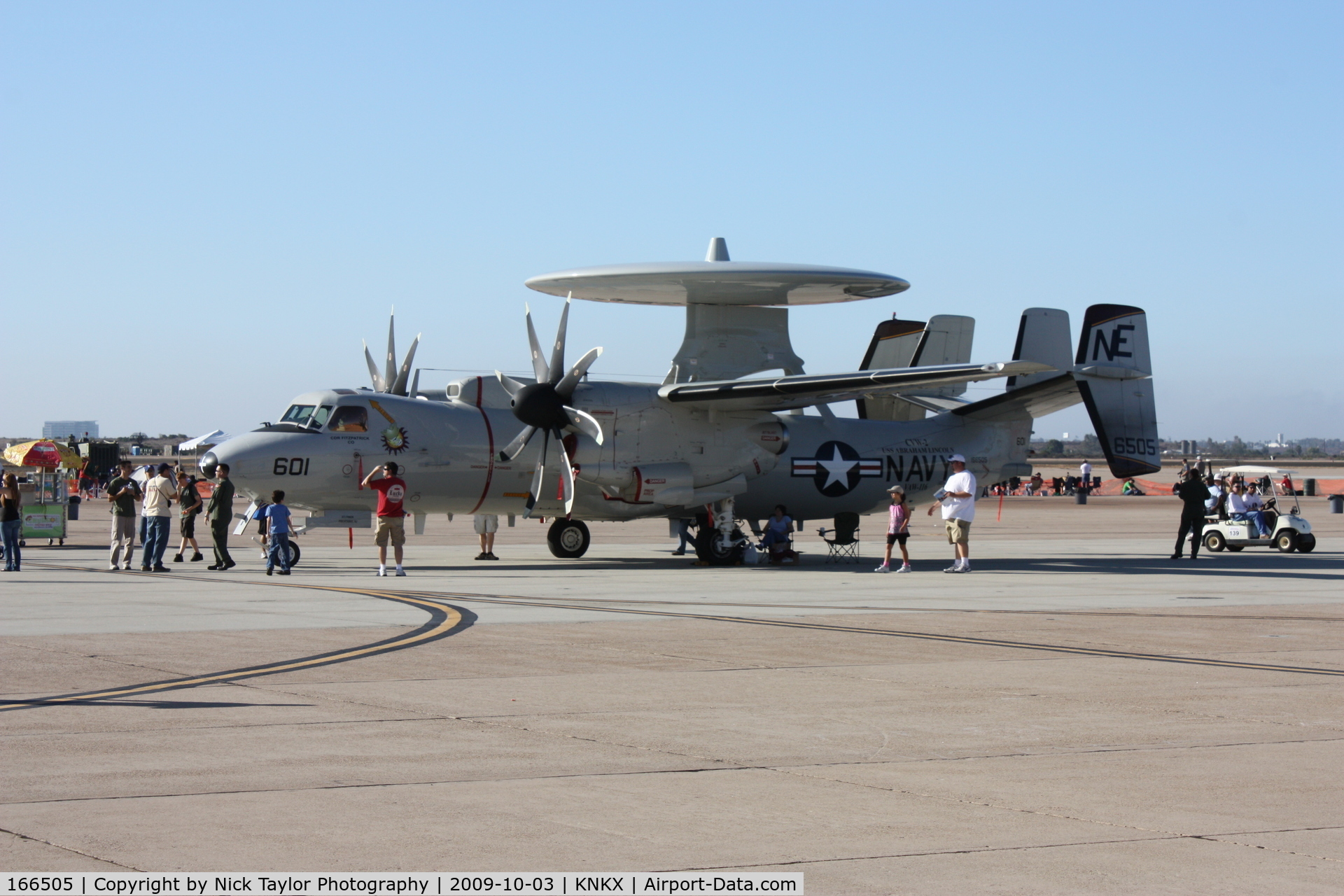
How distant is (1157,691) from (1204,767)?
2.86m

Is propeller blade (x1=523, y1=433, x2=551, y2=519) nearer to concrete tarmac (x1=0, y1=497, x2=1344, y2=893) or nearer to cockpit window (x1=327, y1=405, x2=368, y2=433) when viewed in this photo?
cockpit window (x1=327, y1=405, x2=368, y2=433)

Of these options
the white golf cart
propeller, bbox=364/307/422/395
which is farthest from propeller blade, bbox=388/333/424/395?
the white golf cart

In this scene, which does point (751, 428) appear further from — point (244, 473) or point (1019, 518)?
point (1019, 518)

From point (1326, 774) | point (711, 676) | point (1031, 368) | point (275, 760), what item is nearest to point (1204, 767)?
point (1326, 774)

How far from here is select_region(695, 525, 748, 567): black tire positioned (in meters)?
26.2

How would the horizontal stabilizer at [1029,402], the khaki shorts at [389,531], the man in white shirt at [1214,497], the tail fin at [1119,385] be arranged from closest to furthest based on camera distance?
the khaki shorts at [389,531] → the tail fin at [1119,385] → the horizontal stabilizer at [1029,402] → the man in white shirt at [1214,497]

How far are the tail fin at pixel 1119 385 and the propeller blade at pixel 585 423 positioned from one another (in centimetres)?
1017

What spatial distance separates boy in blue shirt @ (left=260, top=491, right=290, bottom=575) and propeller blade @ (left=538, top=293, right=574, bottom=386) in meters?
5.49

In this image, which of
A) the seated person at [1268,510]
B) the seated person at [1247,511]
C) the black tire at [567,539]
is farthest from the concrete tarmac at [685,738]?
the seated person at [1268,510]

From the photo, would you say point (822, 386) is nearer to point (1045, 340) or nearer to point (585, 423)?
point (585, 423)

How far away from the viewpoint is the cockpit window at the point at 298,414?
80.5 feet

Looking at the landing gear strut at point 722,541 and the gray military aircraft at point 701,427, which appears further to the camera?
the landing gear strut at point 722,541

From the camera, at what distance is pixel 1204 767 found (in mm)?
7715

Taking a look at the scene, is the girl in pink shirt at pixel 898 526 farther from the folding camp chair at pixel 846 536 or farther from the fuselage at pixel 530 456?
the fuselage at pixel 530 456
